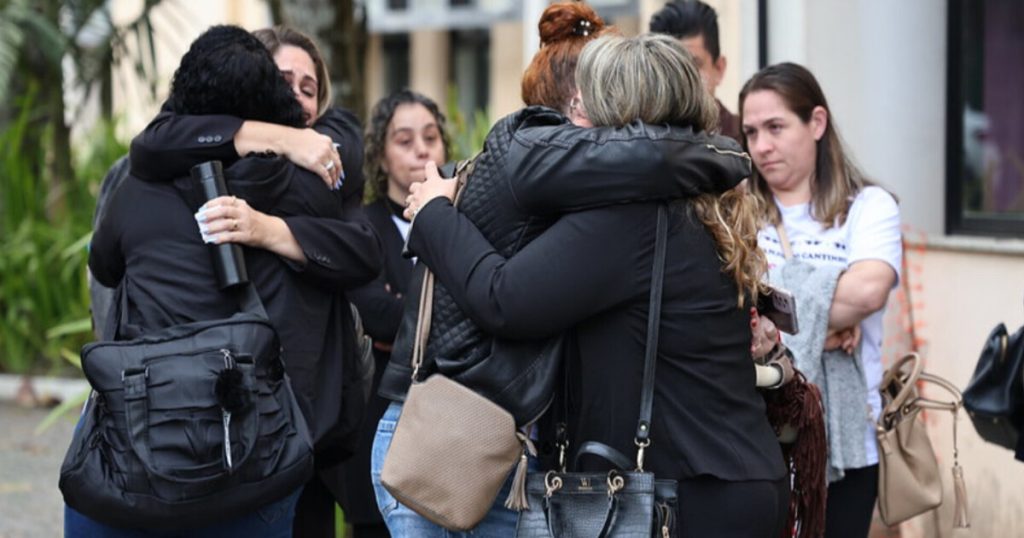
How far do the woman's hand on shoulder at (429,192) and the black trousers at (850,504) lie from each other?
5.02 feet

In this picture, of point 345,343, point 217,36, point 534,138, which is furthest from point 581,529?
point 217,36

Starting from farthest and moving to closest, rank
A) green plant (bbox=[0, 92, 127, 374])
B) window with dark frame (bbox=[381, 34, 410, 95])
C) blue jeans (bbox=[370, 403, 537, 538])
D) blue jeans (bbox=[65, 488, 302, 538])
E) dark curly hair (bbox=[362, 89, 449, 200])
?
window with dark frame (bbox=[381, 34, 410, 95])
green plant (bbox=[0, 92, 127, 374])
dark curly hair (bbox=[362, 89, 449, 200])
blue jeans (bbox=[65, 488, 302, 538])
blue jeans (bbox=[370, 403, 537, 538])

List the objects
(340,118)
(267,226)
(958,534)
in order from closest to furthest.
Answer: (267,226) → (340,118) → (958,534)

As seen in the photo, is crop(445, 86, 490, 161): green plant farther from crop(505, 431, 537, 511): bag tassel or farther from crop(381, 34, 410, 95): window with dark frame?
crop(381, 34, 410, 95): window with dark frame

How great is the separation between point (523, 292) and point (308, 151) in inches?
33.1

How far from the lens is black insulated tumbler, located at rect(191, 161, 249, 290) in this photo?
307 cm

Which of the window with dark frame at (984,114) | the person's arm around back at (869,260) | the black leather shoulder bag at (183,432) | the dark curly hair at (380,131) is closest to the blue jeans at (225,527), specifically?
the black leather shoulder bag at (183,432)

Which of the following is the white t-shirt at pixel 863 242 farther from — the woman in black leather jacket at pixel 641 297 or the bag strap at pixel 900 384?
the woman in black leather jacket at pixel 641 297

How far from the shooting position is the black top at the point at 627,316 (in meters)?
2.65

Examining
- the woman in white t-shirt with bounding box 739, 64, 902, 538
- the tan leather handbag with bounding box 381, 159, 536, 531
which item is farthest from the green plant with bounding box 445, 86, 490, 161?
the tan leather handbag with bounding box 381, 159, 536, 531

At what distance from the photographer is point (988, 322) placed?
5.25m

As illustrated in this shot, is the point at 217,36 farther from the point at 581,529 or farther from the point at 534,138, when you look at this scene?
the point at 581,529

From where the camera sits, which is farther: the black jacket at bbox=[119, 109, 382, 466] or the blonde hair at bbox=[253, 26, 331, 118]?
the blonde hair at bbox=[253, 26, 331, 118]

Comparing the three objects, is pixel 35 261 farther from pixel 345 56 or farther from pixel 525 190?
pixel 525 190
